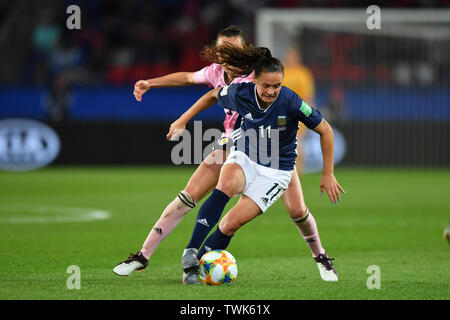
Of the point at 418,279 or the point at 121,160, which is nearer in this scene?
the point at 418,279

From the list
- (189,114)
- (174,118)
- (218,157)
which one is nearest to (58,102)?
(174,118)

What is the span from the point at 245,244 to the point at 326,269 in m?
2.36

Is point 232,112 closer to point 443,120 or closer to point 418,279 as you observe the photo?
point 418,279

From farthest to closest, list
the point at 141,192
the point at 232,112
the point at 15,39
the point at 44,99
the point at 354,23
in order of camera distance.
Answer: the point at 15,39 → the point at 44,99 → the point at 354,23 → the point at 141,192 → the point at 232,112

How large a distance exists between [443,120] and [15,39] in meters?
10.5

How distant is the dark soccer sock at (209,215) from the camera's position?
625cm

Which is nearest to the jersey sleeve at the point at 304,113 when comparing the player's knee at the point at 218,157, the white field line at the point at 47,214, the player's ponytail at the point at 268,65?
the player's ponytail at the point at 268,65

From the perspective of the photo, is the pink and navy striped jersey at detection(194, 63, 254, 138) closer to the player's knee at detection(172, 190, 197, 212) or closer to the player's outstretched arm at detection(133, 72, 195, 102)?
the player's outstretched arm at detection(133, 72, 195, 102)

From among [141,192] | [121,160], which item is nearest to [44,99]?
[121,160]

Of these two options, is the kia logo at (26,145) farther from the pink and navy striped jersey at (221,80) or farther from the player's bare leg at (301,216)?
the player's bare leg at (301,216)

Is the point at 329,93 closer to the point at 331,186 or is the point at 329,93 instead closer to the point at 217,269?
the point at 331,186

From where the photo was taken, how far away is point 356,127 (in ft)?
60.9

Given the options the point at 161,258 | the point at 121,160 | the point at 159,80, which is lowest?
the point at 121,160

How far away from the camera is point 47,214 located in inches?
444
